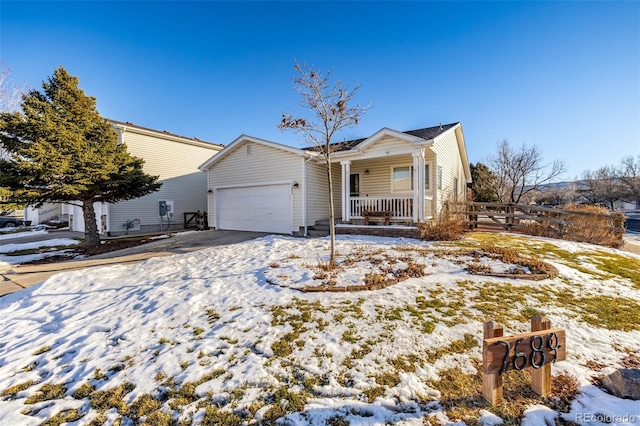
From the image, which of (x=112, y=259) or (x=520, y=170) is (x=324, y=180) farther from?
(x=520, y=170)

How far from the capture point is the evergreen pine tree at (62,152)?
9273 millimetres

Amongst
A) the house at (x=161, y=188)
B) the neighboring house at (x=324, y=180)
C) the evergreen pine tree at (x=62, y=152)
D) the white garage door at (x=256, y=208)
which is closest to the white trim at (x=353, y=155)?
the neighboring house at (x=324, y=180)

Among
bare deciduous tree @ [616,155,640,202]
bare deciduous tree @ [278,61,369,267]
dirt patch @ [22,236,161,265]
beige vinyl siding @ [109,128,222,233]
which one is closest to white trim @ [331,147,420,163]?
bare deciduous tree @ [278,61,369,267]

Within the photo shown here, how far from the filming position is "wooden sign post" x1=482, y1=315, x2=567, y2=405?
2.30 m

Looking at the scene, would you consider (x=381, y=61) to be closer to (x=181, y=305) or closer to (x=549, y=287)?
(x=549, y=287)

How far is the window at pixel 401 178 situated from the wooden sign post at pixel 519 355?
35.6 feet

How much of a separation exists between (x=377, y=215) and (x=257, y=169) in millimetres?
6422

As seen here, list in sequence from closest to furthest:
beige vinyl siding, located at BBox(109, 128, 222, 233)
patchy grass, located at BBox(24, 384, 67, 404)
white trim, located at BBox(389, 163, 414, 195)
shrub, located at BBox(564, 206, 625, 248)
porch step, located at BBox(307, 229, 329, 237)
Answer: patchy grass, located at BBox(24, 384, 67, 404), shrub, located at BBox(564, 206, 625, 248), porch step, located at BBox(307, 229, 329, 237), white trim, located at BBox(389, 163, 414, 195), beige vinyl siding, located at BBox(109, 128, 222, 233)

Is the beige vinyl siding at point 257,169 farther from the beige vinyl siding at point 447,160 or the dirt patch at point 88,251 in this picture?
the beige vinyl siding at point 447,160

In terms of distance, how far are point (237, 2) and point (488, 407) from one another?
14.1 m

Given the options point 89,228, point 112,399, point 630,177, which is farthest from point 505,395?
point 630,177

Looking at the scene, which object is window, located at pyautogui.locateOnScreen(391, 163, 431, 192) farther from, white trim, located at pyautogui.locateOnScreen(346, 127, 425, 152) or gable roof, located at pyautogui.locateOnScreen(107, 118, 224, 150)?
gable roof, located at pyautogui.locateOnScreen(107, 118, 224, 150)

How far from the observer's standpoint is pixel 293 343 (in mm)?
3342

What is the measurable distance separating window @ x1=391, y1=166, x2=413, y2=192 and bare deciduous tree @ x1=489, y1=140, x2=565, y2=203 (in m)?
14.0
